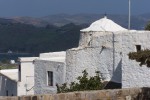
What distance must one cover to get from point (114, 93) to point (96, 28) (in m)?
16.7

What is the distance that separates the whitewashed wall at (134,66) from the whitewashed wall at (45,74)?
14.9ft

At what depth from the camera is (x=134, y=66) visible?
20.7 metres

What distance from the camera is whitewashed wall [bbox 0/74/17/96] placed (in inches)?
1232

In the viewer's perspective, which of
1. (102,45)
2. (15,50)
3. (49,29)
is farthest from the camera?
(49,29)

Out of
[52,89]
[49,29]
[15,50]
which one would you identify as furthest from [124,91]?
[49,29]

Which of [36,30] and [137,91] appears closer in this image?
[137,91]

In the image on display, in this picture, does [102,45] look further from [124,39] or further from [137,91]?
[137,91]

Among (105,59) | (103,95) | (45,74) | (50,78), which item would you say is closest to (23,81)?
(45,74)

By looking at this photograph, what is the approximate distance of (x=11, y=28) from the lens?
175m

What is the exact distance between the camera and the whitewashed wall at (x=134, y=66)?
2033 centimetres

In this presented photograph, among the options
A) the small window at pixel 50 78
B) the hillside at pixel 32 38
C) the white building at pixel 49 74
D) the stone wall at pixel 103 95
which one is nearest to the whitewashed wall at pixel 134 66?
the white building at pixel 49 74

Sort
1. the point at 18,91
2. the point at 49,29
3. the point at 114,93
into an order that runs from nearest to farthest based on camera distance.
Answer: the point at 114,93, the point at 18,91, the point at 49,29

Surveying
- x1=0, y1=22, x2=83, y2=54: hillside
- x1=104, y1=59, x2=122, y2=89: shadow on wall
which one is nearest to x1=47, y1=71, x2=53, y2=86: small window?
x1=104, y1=59, x2=122, y2=89: shadow on wall

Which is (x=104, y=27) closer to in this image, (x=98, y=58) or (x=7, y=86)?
(x=98, y=58)
